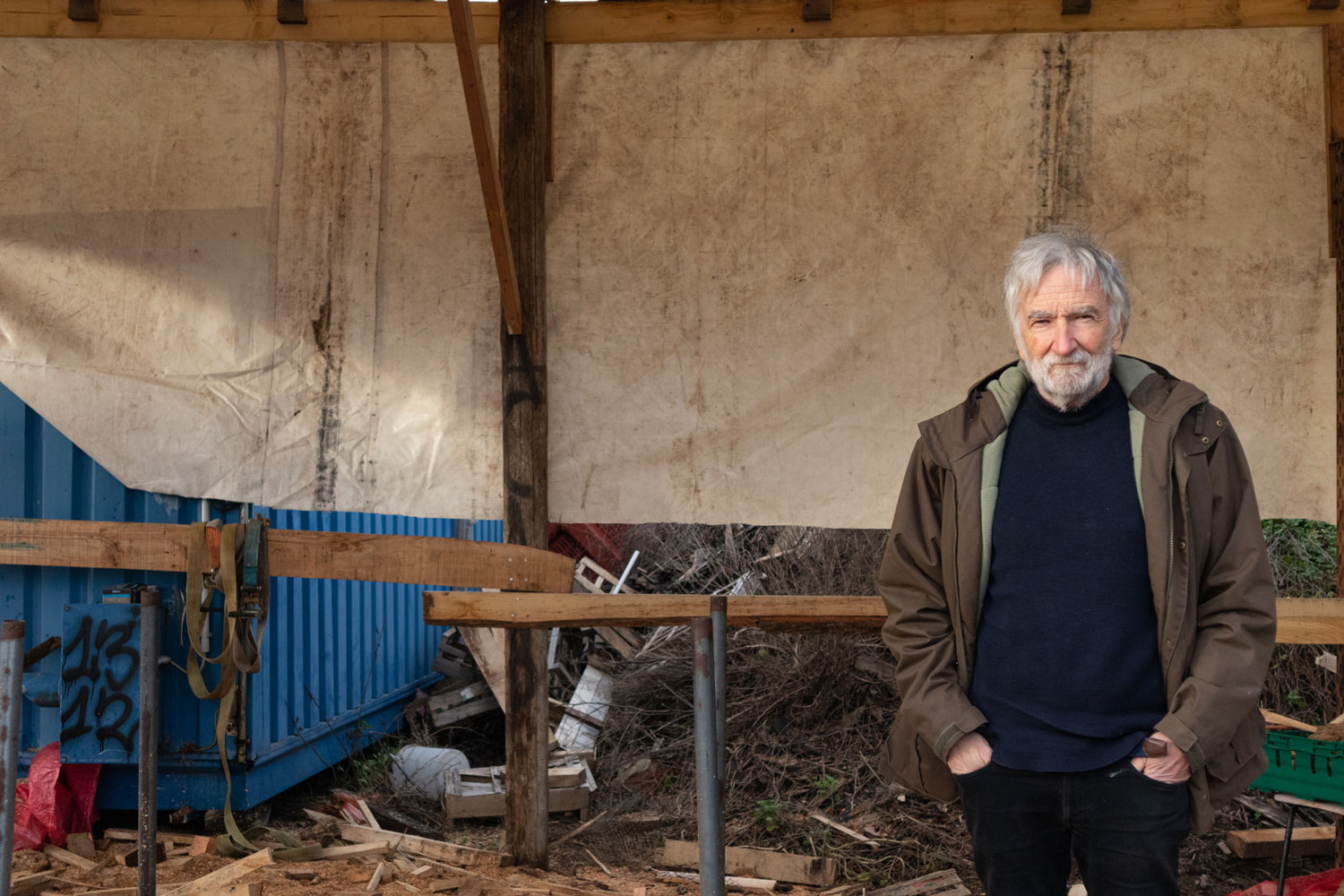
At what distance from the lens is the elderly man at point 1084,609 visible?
84.6 inches

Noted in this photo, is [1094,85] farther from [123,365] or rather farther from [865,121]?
[123,365]

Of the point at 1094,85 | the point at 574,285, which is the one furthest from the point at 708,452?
the point at 1094,85

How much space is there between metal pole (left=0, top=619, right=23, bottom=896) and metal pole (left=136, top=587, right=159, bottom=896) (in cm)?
33

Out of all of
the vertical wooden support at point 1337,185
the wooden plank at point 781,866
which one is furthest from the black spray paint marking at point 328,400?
the vertical wooden support at point 1337,185

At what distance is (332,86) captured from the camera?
4.60 meters

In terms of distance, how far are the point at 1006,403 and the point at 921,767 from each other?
2.77 ft

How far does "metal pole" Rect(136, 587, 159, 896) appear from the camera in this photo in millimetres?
3062

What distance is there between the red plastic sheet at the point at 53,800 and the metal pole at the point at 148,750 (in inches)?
95.2

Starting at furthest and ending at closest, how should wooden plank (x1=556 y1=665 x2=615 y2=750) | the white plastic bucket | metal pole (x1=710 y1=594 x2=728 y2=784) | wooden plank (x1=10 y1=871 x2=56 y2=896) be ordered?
wooden plank (x1=556 y1=665 x2=615 y2=750), the white plastic bucket, wooden plank (x1=10 y1=871 x2=56 y2=896), metal pole (x1=710 y1=594 x2=728 y2=784)

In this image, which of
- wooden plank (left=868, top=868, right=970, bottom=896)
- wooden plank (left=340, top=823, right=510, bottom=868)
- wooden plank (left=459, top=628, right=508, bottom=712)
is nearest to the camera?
wooden plank (left=340, top=823, right=510, bottom=868)

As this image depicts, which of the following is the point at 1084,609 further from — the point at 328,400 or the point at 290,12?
the point at 290,12

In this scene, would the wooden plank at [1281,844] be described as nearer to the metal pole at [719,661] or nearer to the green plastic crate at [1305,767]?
the green plastic crate at [1305,767]

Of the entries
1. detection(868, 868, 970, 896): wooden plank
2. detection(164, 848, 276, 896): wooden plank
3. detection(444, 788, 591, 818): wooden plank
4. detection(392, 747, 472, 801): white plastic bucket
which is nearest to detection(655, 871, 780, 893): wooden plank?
detection(868, 868, 970, 896): wooden plank

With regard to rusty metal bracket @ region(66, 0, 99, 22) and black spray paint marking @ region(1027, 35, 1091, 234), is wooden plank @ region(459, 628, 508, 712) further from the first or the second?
black spray paint marking @ region(1027, 35, 1091, 234)
